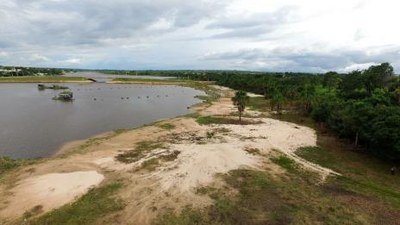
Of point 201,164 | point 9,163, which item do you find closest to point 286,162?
point 201,164

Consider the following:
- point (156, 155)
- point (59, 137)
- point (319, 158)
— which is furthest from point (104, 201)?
point (59, 137)

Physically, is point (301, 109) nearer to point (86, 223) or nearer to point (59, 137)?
point (59, 137)

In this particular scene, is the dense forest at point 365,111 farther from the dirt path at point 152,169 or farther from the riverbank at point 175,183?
the riverbank at point 175,183

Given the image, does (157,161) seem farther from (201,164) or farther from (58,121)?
(58,121)

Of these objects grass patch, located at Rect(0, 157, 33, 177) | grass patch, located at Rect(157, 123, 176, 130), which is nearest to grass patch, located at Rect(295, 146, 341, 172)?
grass patch, located at Rect(157, 123, 176, 130)

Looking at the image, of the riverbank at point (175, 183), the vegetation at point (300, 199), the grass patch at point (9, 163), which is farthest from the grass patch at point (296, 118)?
the grass patch at point (9, 163)

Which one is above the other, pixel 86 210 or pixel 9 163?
pixel 86 210
